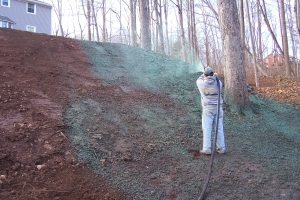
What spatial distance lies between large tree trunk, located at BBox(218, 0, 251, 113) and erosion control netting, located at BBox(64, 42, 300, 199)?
1.62 feet

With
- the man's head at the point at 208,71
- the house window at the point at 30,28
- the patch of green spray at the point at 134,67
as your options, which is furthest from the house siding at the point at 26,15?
the man's head at the point at 208,71

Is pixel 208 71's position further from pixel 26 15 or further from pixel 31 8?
pixel 31 8

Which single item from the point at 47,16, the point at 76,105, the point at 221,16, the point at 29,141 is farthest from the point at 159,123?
the point at 47,16

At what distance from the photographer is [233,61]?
775 cm

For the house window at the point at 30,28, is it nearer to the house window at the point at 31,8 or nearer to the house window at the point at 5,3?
the house window at the point at 31,8

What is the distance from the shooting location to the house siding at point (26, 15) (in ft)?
74.1

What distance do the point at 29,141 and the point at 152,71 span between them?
577 centimetres

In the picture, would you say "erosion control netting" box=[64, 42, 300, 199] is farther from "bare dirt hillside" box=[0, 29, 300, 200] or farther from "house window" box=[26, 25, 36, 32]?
"house window" box=[26, 25, 36, 32]

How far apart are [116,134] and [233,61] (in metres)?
4.27

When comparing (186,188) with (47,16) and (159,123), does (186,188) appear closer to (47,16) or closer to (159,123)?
(159,123)

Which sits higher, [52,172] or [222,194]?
[52,172]

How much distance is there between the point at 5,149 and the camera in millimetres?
4070

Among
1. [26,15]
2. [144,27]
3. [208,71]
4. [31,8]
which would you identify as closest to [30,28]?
[26,15]

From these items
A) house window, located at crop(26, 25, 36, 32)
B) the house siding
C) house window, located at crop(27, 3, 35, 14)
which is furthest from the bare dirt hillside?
house window, located at crop(27, 3, 35, 14)
